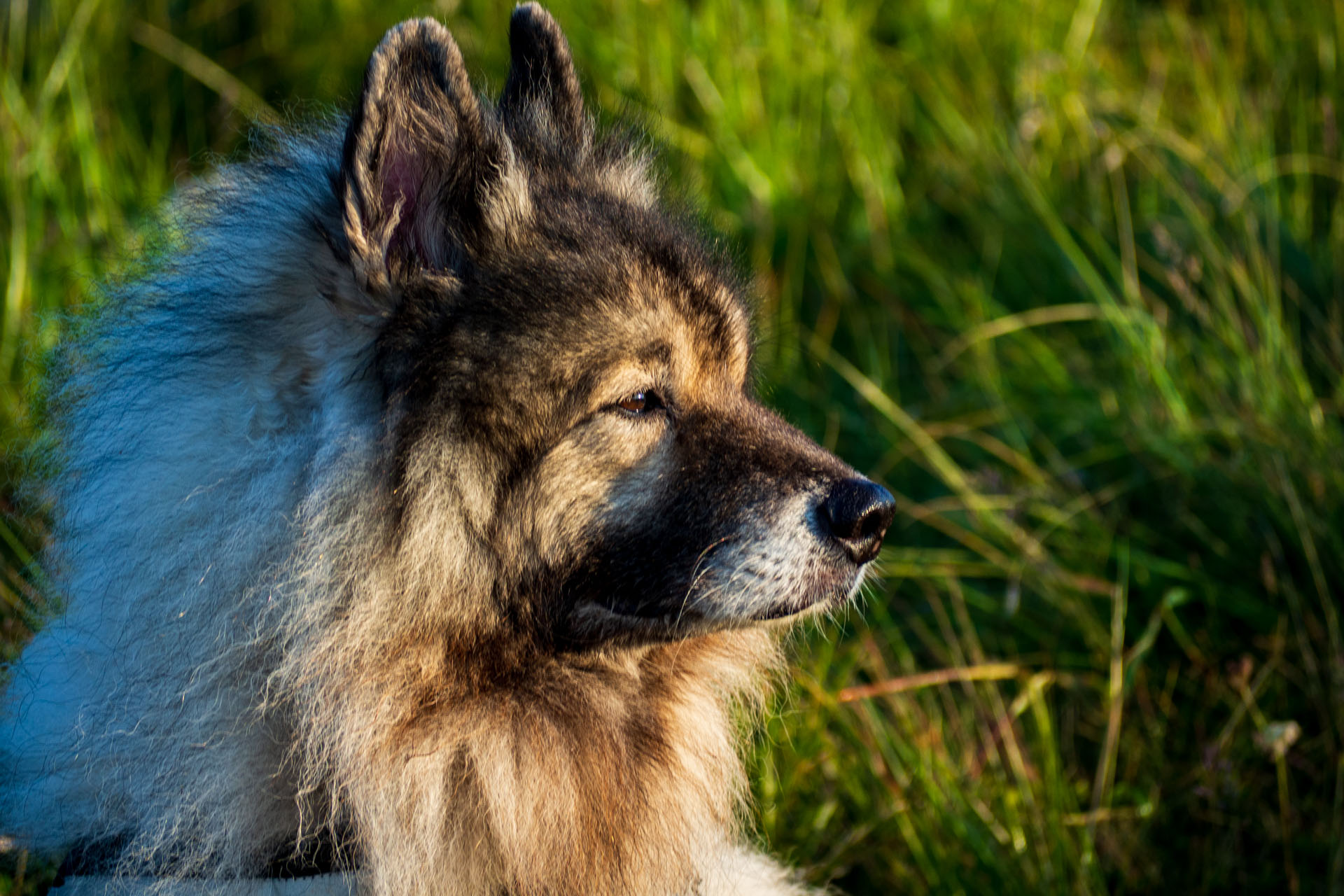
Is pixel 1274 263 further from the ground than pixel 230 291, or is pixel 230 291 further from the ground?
pixel 230 291

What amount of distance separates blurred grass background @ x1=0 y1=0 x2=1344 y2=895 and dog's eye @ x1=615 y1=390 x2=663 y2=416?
74 centimetres

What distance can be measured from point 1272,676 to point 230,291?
2.63m

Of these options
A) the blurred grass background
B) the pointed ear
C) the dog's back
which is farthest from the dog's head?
the blurred grass background

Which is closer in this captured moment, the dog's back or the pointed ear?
the dog's back

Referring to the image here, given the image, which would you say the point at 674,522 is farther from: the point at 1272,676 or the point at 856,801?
the point at 1272,676

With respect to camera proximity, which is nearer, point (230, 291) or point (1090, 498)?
point (230, 291)

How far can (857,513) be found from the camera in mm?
2148

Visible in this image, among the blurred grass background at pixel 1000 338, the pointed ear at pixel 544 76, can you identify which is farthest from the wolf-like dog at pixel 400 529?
the blurred grass background at pixel 1000 338

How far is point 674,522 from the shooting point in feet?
6.95

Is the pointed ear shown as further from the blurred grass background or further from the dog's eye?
the dog's eye

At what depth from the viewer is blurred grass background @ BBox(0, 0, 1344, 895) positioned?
2.79 meters

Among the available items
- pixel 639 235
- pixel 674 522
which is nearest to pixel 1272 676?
pixel 674 522

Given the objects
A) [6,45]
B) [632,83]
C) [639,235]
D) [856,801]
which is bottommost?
[856,801]

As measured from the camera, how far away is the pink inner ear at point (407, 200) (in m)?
2.01
